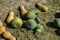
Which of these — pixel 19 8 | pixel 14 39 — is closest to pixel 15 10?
pixel 19 8

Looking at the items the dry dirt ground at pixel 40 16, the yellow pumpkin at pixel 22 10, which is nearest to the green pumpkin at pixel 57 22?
the dry dirt ground at pixel 40 16

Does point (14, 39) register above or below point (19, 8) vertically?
below

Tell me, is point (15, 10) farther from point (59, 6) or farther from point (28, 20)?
point (59, 6)

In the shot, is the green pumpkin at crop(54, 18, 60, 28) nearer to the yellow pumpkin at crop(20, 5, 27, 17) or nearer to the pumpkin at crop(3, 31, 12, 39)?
the yellow pumpkin at crop(20, 5, 27, 17)

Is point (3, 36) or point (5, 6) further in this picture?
point (5, 6)

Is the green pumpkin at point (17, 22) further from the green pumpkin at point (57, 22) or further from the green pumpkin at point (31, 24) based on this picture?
the green pumpkin at point (57, 22)

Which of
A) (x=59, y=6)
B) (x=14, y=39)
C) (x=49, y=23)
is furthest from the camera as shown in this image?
(x=59, y=6)
